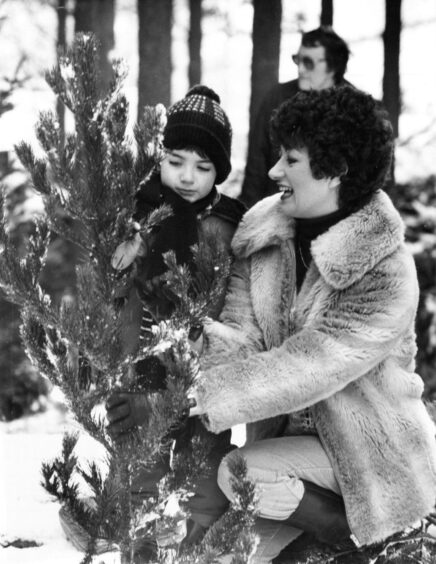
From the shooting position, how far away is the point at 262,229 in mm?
2646

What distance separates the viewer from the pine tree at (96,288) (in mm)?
1743

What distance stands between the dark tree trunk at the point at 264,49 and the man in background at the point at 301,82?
95 mm

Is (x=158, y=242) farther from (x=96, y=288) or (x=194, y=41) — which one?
(x=194, y=41)

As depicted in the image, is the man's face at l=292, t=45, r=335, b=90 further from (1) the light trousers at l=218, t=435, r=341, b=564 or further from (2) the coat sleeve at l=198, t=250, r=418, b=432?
(1) the light trousers at l=218, t=435, r=341, b=564

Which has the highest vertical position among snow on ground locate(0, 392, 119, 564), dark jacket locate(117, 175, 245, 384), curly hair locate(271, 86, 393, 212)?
curly hair locate(271, 86, 393, 212)

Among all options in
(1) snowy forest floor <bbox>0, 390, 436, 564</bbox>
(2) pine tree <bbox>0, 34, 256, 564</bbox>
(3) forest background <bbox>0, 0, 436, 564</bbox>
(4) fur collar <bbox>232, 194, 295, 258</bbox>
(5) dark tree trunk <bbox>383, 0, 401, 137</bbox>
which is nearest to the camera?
(2) pine tree <bbox>0, 34, 256, 564</bbox>

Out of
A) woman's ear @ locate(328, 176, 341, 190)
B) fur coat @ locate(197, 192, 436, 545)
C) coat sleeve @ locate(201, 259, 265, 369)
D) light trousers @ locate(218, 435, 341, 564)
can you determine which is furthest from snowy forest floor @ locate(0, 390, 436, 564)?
woman's ear @ locate(328, 176, 341, 190)

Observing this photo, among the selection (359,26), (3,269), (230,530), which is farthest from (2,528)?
(359,26)

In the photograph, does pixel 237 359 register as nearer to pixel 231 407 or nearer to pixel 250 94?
pixel 231 407

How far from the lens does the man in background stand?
4.10 metres

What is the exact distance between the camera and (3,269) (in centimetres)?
175

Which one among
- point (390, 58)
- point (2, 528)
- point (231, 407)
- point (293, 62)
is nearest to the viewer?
point (231, 407)

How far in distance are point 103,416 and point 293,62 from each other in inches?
109

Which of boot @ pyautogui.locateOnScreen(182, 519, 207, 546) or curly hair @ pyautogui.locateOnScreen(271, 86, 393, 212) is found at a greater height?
curly hair @ pyautogui.locateOnScreen(271, 86, 393, 212)
